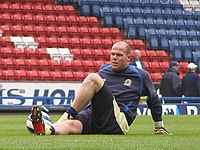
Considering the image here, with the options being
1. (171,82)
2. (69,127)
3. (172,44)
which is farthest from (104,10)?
(69,127)

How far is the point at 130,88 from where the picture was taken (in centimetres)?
892

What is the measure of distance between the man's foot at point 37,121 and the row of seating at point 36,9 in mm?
19759

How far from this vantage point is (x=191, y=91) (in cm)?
2042

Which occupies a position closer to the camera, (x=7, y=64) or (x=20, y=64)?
(x=7, y=64)

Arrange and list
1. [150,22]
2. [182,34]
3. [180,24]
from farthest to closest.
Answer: [180,24] < [150,22] < [182,34]

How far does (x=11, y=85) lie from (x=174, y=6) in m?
11.5

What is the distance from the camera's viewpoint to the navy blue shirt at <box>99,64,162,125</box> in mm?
8898

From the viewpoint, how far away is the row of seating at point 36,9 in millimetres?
27641

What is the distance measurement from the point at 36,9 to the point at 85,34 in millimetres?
2195

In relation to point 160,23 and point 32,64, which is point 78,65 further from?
point 160,23

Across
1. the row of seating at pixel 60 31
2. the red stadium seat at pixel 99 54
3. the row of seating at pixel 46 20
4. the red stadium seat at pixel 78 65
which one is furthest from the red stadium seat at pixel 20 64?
the row of seating at pixel 46 20

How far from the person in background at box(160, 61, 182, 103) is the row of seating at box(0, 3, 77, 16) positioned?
8.80 metres

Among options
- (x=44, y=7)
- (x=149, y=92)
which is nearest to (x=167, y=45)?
(x=44, y=7)

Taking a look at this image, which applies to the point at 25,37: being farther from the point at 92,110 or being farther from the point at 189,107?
the point at 92,110
